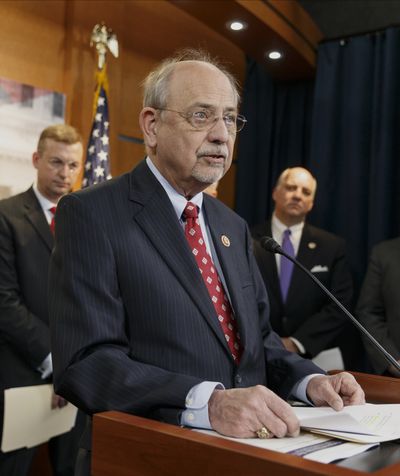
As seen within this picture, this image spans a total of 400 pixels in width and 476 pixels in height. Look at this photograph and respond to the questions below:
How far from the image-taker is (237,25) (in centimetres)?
462

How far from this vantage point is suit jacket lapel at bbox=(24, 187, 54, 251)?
3.35 m

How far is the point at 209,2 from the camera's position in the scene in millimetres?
4301

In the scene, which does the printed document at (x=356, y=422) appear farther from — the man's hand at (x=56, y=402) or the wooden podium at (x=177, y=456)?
the man's hand at (x=56, y=402)

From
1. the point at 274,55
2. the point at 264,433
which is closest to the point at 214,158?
the point at 264,433

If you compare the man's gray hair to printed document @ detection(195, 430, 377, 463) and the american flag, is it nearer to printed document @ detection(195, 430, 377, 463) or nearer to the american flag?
printed document @ detection(195, 430, 377, 463)

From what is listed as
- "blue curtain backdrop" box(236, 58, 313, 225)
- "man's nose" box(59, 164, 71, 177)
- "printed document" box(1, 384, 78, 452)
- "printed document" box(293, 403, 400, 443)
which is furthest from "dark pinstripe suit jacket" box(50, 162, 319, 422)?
"blue curtain backdrop" box(236, 58, 313, 225)

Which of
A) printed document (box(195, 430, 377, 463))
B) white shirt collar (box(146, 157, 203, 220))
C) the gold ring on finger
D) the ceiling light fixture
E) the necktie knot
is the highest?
the ceiling light fixture

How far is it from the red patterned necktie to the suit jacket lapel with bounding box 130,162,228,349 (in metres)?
→ 0.07

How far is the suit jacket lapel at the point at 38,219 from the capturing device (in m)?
3.35

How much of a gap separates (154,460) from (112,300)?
453 millimetres

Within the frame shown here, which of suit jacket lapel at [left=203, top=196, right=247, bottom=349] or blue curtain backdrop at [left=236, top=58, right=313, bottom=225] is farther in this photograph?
blue curtain backdrop at [left=236, top=58, right=313, bottom=225]

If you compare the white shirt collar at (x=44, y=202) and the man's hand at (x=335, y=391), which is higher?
the white shirt collar at (x=44, y=202)

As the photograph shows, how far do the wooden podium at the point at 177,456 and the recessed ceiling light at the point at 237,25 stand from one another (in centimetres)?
374

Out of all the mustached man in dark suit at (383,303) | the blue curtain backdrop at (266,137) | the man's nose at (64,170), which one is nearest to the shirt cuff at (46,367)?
the man's nose at (64,170)
